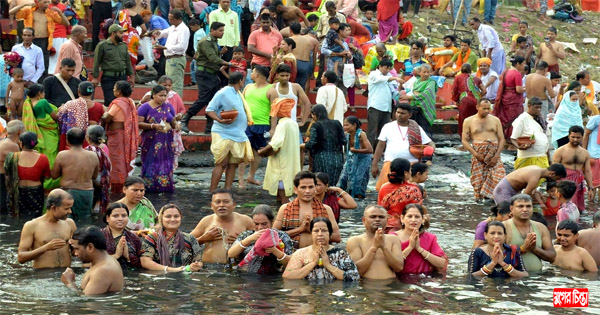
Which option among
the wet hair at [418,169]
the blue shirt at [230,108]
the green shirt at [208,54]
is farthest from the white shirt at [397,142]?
the green shirt at [208,54]

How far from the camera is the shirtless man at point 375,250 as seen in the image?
10.5 meters

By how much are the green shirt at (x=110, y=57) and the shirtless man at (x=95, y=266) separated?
279 inches

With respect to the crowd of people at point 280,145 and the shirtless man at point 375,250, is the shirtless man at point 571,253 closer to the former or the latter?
the crowd of people at point 280,145

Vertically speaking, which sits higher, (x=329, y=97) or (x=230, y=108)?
(x=329, y=97)

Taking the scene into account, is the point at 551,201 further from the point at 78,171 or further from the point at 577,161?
the point at 78,171

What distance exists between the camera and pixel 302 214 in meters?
11.2

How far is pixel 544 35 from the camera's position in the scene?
28.2 meters

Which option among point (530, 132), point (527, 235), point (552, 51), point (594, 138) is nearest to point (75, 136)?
point (527, 235)

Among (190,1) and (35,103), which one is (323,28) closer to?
(190,1)

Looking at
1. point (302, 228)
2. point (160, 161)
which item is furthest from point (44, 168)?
point (302, 228)

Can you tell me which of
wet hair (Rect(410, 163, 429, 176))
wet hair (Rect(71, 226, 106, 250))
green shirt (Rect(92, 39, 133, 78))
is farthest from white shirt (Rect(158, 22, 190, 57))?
wet hair (Rect(71, 226, 106, 250))

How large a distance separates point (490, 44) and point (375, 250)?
38.8ft

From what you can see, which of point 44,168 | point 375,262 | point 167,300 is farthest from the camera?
point 44,168

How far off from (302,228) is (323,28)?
8.97m
